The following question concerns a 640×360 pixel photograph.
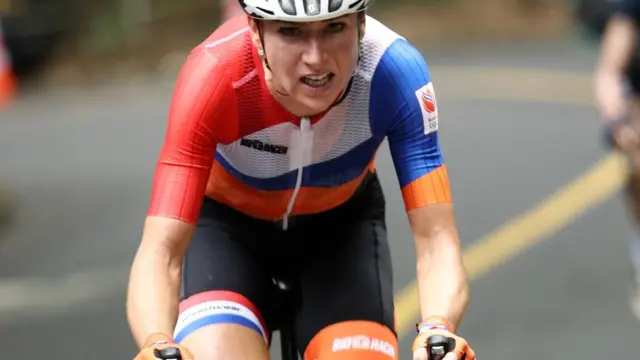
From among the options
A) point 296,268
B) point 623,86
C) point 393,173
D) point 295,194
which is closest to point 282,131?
point 295,194

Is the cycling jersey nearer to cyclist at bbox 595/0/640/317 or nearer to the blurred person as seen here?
cyclist at bbox 595/0/640/317

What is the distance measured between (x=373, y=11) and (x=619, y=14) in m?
11.9

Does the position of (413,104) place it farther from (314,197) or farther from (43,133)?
(43,133)

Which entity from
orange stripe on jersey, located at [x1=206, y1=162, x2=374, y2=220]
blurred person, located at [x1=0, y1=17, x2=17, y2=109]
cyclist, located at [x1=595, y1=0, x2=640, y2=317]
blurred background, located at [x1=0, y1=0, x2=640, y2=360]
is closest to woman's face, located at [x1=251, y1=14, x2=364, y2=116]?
orange stripe on jersey, located at [x1=206, y1=162, x2=374, y2=220]

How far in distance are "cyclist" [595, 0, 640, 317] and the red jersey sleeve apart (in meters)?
2.87

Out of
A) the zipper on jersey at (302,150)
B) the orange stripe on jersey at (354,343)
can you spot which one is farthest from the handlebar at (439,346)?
the zipper on jersey at (302,150)

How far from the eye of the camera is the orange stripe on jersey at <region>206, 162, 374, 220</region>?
11.0 feet

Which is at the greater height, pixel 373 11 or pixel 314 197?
pixel 314 197

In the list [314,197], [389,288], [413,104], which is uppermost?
[413,104]

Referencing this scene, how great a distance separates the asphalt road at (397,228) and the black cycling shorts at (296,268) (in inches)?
110

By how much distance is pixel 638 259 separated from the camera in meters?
6.87

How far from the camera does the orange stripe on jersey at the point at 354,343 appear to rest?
304 centimetres

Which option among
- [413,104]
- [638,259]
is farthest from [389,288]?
[638,259]

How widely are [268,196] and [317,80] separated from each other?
0.62 meters
